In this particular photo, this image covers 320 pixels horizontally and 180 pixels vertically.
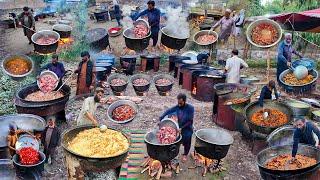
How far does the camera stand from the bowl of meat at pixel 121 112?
1155 cm

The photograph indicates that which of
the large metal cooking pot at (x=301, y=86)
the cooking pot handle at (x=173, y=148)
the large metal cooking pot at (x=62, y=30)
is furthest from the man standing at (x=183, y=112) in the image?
the large metal cooking pot at (x=62, y=30)

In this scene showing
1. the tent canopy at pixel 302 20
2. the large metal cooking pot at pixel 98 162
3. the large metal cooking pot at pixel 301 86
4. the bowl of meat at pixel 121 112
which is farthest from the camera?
the tent canopy at pixel 302 20

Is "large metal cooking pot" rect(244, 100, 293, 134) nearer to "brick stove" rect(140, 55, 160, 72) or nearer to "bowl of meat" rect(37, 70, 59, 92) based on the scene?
"bowl of meat" rect(37, 70, 59, 92)

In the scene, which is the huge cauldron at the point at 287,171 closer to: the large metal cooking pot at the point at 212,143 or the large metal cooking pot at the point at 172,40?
the large metal cooking pot at the point at 212,143

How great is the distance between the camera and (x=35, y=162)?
872 cm

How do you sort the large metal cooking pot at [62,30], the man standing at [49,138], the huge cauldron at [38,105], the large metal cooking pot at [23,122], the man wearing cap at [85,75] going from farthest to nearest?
the large metal cooking pot at [62,30] → the man wearing cap at [85,75] → the huge cauldron at [38,105] → the large metal cooking pot at [23,122] → the man standing at [49,138]

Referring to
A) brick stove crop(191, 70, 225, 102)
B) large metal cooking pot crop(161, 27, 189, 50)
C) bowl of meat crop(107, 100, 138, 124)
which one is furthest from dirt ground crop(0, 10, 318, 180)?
large metal cooking pot crop(161, 27, 189, 50)

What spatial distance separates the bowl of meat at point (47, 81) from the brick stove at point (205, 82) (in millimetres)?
4449

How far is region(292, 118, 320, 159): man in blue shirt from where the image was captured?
8578 mm

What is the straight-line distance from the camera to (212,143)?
9141 millimetres

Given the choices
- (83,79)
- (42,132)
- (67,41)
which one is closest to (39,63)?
(67,41)

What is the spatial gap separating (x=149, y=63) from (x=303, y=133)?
9107mm

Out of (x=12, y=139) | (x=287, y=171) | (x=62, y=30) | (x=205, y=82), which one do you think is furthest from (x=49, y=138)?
(x=62, y=30)

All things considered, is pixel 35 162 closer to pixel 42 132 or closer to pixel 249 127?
pixel 42 132
